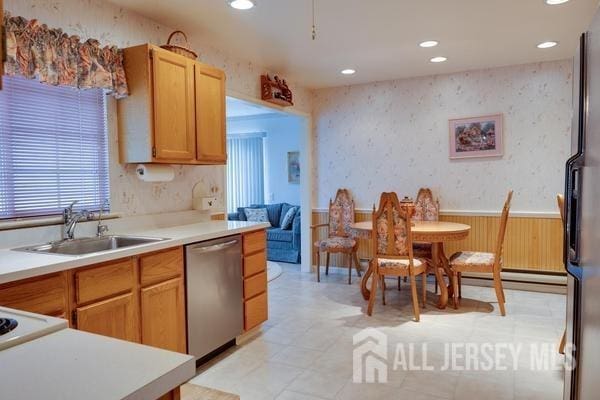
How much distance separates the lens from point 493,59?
431 cm

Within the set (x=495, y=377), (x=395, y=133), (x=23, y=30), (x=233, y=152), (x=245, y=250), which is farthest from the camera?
(x=233, y=152)

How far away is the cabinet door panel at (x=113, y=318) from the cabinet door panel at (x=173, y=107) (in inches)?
39.2

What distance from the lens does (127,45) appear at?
2885mm

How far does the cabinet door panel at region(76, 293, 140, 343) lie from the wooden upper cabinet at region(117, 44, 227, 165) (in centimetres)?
Answer: 98

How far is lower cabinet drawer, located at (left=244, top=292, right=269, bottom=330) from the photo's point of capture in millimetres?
3162

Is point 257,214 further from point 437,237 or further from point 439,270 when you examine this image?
point 437,237

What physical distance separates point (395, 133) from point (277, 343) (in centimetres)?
304

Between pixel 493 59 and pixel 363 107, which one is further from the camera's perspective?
pixel 363 107

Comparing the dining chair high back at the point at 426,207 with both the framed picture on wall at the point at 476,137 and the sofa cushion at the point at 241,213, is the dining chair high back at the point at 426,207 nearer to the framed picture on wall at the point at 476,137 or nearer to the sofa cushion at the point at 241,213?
the framed picture on wall at the point at 476,137

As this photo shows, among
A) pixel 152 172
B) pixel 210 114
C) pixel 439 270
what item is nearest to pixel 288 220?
pixel 439 270

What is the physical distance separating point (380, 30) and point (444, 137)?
1.93 m

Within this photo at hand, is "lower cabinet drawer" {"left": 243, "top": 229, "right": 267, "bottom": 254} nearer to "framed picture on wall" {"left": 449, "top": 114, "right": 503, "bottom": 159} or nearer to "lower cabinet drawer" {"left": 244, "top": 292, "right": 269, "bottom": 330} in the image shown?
"lower cabinet drawer" {"left": 244, "top": 292, "right": 269, "bottom": 330}

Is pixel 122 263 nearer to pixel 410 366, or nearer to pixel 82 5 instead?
pixel 82 5

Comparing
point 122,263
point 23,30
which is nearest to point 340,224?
point 122,263
